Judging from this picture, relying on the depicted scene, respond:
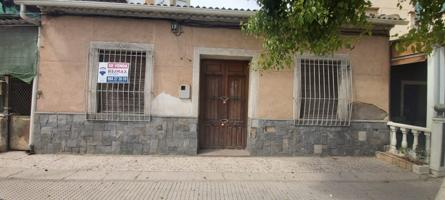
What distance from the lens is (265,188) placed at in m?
5.52

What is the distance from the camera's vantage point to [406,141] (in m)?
7.50

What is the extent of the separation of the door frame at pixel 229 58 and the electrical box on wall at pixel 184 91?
0.43 ft

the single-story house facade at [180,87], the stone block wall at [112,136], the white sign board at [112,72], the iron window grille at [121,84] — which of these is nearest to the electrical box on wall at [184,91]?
the single-story house facade at [180,87]

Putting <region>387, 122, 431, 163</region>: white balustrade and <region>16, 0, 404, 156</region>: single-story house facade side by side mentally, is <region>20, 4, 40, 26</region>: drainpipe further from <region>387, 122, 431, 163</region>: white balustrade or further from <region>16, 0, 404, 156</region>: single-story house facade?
<region>387, 122, 431, 163</region>: white balustrade

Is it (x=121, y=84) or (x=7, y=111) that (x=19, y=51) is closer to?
(x=7, y=111)

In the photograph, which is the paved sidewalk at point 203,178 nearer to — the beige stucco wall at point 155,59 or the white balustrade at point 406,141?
the white balustrade at point 406,141

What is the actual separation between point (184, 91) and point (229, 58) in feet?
4.33

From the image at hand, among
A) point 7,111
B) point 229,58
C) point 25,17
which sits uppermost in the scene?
point 25,17

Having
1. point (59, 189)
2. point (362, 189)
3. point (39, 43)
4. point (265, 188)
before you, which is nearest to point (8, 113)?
point (39, 43)

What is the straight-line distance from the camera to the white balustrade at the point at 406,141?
6.89 meters

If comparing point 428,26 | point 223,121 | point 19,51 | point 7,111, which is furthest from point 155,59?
point 428,26

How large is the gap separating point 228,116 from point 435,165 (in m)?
4.25

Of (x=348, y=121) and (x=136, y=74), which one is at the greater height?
(x=136, y=74)

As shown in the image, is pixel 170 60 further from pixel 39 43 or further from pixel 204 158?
pixel 39 43
